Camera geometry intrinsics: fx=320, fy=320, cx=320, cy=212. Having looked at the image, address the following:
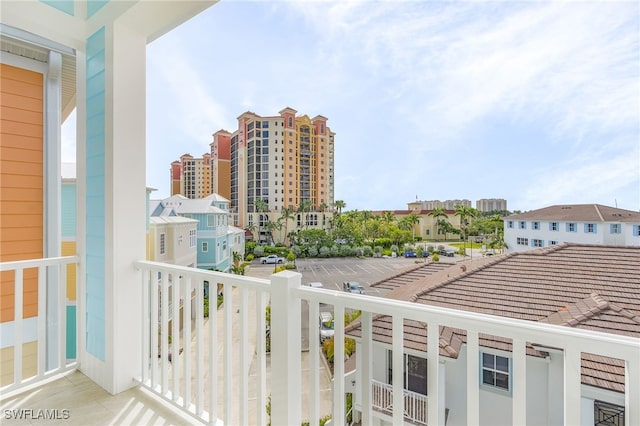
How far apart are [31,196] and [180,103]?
1475mm

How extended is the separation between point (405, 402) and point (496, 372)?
341 millimetres

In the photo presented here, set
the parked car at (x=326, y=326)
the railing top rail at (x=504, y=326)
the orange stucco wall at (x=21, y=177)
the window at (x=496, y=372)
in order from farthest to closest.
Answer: the orange stucco wall at (x=21, y=177), the parked car at (x=326, y=326), the window at (x=496, y=372), the railing top rail at (x=504, y=326)

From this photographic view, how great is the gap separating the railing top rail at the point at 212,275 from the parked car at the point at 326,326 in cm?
29

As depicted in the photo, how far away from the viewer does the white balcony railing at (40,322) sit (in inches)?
78.1

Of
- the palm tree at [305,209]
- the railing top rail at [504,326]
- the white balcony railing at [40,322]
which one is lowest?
the white balcony railing at [40,322]

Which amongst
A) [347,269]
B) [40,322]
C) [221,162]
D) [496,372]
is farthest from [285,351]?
[221,162]

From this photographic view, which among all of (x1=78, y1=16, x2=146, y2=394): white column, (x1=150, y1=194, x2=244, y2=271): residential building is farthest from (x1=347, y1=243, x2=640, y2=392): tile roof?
(x1=78, y1=16, x2=146, y2=394): white column

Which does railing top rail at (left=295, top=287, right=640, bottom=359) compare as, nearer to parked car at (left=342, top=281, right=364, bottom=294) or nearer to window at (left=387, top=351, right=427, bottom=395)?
window at (left=387, top=351, right=427, bottom=395)

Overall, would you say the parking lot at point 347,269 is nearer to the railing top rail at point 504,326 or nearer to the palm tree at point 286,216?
the palm tree at point 286,216

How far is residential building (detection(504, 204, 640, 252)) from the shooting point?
1293mm

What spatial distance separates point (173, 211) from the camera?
2.46m

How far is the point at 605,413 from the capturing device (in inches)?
36.9

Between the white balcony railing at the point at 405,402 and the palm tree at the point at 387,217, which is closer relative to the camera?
the white balcony railing at the point at 405,402

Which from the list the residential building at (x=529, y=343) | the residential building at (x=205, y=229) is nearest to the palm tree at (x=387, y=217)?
the residential building at (x=529, y=343)
